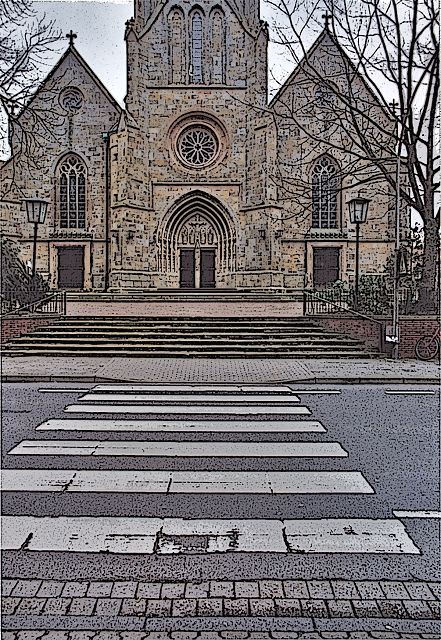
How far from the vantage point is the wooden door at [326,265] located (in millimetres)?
36750

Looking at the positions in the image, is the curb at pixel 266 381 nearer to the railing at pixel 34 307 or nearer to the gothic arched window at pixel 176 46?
the railing at pixel 34 307

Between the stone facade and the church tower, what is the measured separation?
58mm

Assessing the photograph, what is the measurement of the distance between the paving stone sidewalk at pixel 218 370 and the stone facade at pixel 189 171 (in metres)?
19.4

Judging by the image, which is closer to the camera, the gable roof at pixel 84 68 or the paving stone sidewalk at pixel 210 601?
the paving stone sidewalk at pixel 210 601

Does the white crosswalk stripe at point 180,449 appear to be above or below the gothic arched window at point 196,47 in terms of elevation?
below

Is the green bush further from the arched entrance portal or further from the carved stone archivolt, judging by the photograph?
the arched entrance portal

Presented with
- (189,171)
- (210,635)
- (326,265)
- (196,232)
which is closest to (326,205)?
(326,265)

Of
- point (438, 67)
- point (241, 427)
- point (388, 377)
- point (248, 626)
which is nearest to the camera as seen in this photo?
point (248, 626)

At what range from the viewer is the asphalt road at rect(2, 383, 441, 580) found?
14.1 ft

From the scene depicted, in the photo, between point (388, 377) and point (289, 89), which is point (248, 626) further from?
point (289, 89)

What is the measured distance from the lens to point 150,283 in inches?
1388

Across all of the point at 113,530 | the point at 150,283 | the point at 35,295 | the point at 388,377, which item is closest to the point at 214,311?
the point at 35,295

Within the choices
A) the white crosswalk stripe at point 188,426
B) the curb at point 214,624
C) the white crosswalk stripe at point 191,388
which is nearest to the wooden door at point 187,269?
the white crosswalk stripe at point 191,388

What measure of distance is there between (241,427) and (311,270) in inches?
1130
